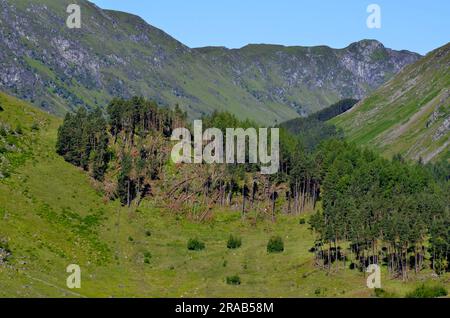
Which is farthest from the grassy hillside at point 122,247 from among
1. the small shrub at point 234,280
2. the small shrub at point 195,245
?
the small shrub at point 195,245

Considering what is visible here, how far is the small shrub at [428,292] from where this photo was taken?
3745 inches

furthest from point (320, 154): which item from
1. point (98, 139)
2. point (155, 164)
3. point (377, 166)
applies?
point (98, 139)

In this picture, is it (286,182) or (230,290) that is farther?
(286,182)

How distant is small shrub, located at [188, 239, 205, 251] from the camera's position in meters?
138

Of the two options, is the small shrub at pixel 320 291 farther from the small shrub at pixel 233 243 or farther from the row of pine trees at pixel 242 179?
the small shrub at pixel 233 243

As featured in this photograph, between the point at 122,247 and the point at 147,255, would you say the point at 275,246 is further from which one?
the point at 122,247

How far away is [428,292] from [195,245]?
55.6m

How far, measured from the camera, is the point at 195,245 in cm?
13762

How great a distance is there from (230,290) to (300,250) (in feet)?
91.6

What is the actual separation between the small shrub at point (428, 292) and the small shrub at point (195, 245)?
2046 inches

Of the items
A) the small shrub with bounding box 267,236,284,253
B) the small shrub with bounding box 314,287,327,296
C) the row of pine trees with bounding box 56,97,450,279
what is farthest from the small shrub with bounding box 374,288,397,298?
the small shrub with bounding box 267,236,284,253

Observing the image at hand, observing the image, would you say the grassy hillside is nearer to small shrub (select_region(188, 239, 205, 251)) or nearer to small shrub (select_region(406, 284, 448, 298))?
small shrub (select_region(188, 239, 205, 251))

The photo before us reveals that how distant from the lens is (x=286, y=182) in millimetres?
175875
